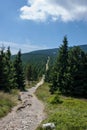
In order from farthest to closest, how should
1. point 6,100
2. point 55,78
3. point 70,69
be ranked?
point 55,78
point 70,69
point 6,100

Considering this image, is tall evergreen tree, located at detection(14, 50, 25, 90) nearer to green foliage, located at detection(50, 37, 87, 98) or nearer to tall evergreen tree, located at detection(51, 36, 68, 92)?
tall evergreen tree, located at detection(51, 36, 68, 92)

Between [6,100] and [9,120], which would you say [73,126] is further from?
[6,100]

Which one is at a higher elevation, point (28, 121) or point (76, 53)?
point (76, 53)

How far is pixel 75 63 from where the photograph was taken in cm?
5928

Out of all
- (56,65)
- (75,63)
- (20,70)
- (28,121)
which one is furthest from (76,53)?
(28,121)

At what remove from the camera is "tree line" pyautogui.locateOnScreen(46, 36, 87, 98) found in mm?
57737

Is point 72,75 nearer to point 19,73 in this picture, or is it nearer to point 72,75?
point 72,75

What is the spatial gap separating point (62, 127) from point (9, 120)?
20.3 ft

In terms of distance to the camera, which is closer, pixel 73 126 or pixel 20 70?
pixel 73 126

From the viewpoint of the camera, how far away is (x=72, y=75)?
58281 mm

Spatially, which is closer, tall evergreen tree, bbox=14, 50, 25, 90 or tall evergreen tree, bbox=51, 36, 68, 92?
tall evergreen tree, bbox=51, 36, 68, 92

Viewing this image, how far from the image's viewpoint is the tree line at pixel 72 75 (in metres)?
57.7

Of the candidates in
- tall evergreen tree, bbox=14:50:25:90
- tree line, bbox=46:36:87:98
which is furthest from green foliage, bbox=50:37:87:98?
tall evergreen tree, bbox=14:50:25:90

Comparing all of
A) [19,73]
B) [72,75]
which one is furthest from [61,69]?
[19,73]
